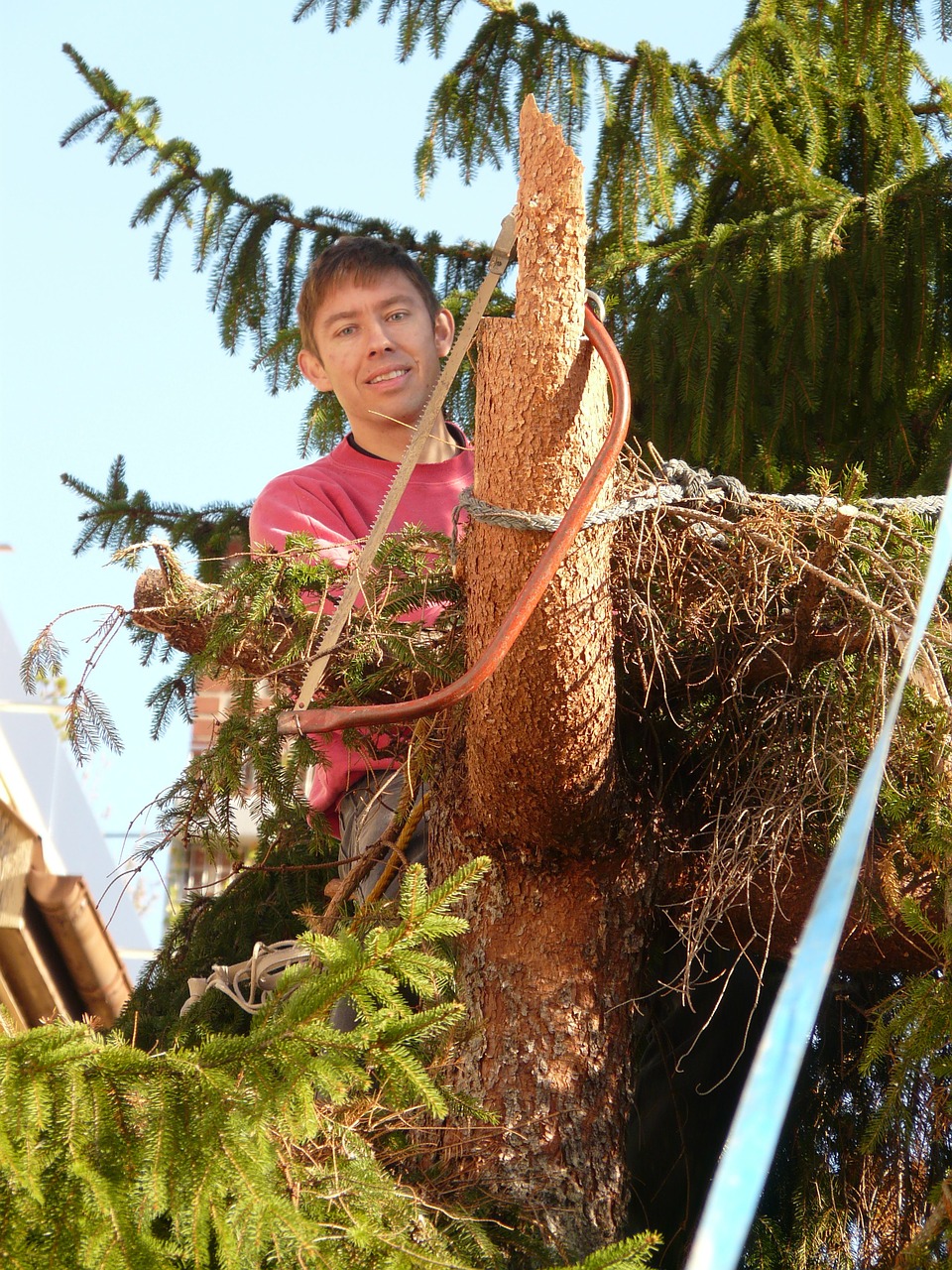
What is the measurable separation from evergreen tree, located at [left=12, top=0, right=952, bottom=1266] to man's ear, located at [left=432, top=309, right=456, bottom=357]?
0.54 meters

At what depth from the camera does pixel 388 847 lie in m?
2.79

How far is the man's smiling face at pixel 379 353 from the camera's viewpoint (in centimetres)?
349

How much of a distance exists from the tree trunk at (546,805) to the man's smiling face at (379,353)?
1.10 meters

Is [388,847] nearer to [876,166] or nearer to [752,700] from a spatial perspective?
[752,700]

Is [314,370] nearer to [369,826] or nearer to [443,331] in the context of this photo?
[443,331]

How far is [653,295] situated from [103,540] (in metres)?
1.95

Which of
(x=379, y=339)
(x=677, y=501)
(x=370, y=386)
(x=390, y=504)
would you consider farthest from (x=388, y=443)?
(x=677, y=501)

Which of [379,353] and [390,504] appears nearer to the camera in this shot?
[390,504]

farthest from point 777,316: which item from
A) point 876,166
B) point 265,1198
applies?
point 265,1198

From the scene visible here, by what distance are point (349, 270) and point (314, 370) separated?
26cm

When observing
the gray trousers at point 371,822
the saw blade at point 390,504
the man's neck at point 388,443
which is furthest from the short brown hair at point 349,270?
the gray trousers at point 371,822

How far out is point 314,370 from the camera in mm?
3652

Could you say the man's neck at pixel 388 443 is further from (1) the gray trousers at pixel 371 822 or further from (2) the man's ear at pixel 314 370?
(1) the gray trousers at pixel 371 822

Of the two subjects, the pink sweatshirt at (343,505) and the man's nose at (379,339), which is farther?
the man's nose at (379,339)
